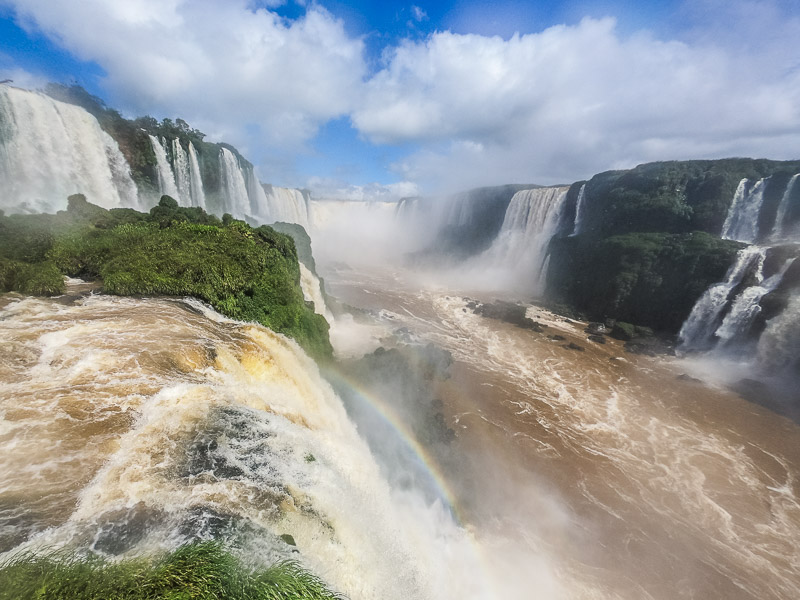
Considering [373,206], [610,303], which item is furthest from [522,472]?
[373,206]

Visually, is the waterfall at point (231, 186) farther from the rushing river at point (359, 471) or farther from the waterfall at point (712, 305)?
the waterfall at point (712, 305)

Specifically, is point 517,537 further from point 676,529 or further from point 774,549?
point 774,549

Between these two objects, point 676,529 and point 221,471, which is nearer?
point 221,471

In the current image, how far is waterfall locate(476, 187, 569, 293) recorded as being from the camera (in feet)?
136

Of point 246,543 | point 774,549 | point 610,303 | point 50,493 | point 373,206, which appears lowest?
point 774,549

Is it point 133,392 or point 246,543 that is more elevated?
point 133,392

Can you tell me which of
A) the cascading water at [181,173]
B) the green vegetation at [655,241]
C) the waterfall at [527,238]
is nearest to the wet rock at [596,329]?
the green vegetation at [655,241]

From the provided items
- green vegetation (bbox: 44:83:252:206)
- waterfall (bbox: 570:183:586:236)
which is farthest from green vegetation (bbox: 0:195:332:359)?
waterfall (bbox: 570:183:586:236)

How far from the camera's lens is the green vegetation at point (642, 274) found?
2534 cm

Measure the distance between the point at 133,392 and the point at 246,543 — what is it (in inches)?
145

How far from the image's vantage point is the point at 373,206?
82.8 metres

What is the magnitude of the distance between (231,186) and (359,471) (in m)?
39.3

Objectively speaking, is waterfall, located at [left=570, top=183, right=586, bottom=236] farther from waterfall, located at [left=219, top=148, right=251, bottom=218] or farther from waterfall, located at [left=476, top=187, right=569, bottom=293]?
waterfall, located at [left=219, top=148, right=251, bottom=218]

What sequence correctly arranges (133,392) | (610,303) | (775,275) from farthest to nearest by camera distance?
(610,303), (775,275), (133,392)
